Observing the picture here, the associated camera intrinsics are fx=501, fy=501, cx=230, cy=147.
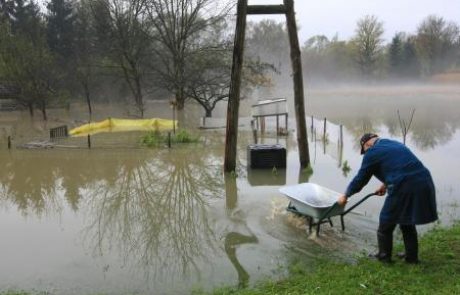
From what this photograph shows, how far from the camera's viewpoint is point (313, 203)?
7.57 m

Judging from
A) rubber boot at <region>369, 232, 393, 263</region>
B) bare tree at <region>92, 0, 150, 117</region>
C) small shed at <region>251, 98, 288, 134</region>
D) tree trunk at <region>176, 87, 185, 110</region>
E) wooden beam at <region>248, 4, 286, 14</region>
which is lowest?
rubber boot at <region>369, 232, 393, 263</region>

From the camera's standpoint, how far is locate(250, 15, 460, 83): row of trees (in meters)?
75.2

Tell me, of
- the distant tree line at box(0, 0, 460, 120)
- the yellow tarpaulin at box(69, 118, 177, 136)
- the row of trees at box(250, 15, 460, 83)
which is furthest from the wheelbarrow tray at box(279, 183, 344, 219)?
the row of trees at box(250, 15, 460, 83)

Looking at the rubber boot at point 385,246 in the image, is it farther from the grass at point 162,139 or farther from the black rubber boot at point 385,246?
the grass at point 162,139

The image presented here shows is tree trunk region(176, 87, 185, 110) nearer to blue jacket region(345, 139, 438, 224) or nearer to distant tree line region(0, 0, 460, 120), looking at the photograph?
distant tree line region(0, 0, 460, 120)

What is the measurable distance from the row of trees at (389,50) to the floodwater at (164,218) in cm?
5881

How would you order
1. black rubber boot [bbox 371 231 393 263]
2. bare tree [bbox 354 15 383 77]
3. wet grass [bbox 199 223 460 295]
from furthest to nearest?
bare tree [bbox 354 15 383 77], black rubber boot [bbox 371 231 393 263], wet grass [bbox 199 223 460 295]

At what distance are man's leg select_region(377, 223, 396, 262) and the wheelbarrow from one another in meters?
0.96

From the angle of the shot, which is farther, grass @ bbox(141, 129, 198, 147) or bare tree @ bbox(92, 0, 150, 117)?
bare tree @ bbox(92, 0, 150, 117)

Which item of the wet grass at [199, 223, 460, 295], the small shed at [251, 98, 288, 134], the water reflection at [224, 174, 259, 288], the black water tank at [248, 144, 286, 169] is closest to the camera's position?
the wet grass at [199, 223, 460, 295]

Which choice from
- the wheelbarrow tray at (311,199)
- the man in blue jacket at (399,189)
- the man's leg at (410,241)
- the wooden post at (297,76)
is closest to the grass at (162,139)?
the wooden post at (297,76)

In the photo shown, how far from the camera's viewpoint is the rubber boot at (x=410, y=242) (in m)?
5.69

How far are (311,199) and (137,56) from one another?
96.5ft

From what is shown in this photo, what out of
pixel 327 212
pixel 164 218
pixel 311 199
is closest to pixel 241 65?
pixel 164 218
